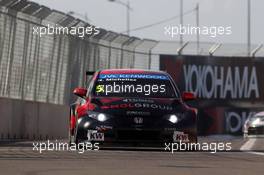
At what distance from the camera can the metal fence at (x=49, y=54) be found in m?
25.3

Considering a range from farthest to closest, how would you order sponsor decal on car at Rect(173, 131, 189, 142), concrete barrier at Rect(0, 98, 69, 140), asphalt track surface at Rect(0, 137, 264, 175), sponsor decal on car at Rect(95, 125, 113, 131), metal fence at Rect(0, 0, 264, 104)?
metal fence at Rect(0, 0, 264, 104) < concrete barrier at Rect(0, 98, 69, 140) < sponsor decal on car at Rect(173, 131, 189, 142) < sponsor decal on car at Rect(95, 125, 113, 131) < asphalt track surface at Rect(0, 137, 264, 175)

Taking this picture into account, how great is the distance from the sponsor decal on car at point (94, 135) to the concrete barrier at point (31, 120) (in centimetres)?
840

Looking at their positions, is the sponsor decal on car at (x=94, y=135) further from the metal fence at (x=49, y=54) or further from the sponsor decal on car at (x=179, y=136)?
the metal fence at (x=49, y=54)

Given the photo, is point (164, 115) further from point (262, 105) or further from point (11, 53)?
Result: point (262, 105)

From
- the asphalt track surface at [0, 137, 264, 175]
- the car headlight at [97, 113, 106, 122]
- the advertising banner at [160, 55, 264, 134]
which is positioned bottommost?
the asphalt track surface at [0, 137, 264, 175]

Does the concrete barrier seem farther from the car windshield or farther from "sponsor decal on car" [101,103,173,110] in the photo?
"sponsor decal on car" [101,103,173,110]

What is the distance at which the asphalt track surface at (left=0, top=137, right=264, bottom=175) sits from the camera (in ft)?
34.9

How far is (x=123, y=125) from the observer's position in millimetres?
15117

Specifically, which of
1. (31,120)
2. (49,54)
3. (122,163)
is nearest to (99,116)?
(122,163)

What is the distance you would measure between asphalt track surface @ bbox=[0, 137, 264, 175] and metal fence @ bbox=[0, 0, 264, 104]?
1095 cm

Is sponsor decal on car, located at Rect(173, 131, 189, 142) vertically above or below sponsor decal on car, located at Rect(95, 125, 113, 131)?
below

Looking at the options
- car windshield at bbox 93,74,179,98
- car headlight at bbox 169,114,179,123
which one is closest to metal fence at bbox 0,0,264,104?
car windshield at bbox 93,74,179,98

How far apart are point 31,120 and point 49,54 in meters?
3.93

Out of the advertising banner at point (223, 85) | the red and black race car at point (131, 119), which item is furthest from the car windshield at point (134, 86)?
the advertising banner at point (223, 85)
